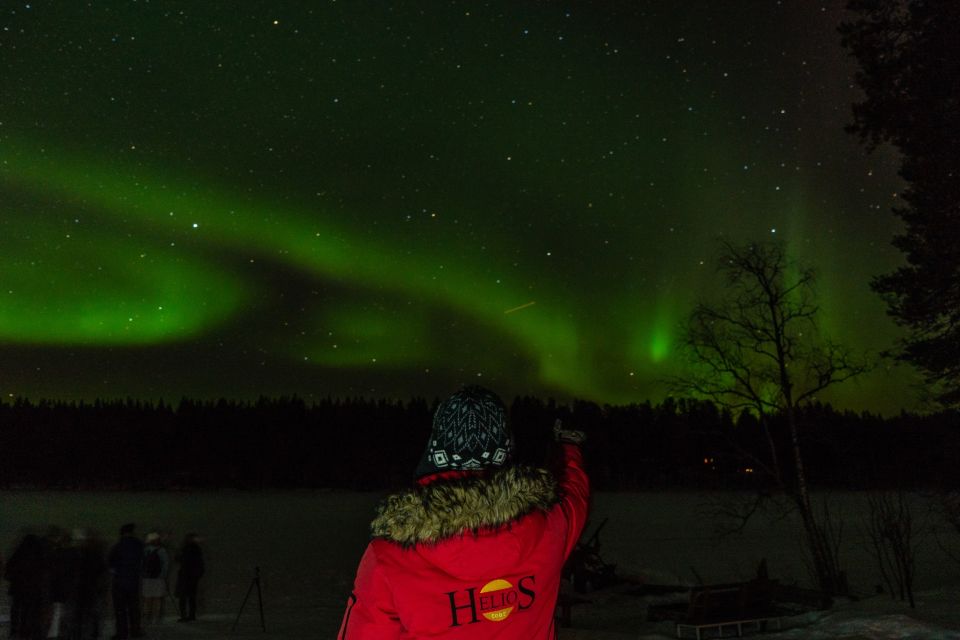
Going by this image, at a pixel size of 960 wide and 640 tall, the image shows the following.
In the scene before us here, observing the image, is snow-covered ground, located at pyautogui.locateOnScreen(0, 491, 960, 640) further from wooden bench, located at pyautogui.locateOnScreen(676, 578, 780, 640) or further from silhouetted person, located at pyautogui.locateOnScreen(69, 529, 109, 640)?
silhouetted person, located at pyautogui.locateOnScreen(69, 529, 109, 640)

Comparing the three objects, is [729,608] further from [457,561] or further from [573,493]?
[457,561]

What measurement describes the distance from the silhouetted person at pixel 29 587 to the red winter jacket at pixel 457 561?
12.3 meters

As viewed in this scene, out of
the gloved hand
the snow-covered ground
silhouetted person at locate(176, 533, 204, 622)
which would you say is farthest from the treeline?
the gloved hand

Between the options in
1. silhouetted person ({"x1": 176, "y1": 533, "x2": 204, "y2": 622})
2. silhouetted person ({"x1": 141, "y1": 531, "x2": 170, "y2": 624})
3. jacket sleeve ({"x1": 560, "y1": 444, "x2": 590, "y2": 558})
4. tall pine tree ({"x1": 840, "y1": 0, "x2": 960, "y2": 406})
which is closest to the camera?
jacket sleeve ({"x1": 560, "y1": 444, "x2": 590, "y2": 558})

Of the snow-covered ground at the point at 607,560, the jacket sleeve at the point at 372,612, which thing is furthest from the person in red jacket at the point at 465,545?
the snow-covered ground at the point at 607,560

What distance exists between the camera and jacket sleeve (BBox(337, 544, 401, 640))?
2631 mm

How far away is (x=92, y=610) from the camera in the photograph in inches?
519

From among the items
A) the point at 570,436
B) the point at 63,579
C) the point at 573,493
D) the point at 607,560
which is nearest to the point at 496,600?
the point at 573,493

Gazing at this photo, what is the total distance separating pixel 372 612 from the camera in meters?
2.64

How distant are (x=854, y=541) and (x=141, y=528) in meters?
38.3

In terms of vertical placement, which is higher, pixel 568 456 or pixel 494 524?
pixel 568 456

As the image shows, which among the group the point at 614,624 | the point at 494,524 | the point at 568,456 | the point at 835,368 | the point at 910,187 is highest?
the point at 910,187

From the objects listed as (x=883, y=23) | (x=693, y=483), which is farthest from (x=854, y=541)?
(x=693, y=483)

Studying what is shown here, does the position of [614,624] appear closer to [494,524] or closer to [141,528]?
[494,524]
